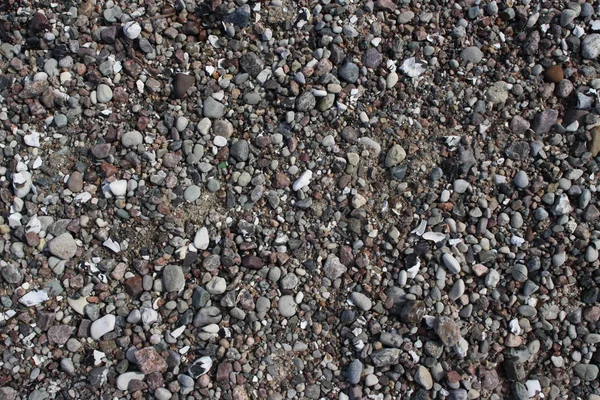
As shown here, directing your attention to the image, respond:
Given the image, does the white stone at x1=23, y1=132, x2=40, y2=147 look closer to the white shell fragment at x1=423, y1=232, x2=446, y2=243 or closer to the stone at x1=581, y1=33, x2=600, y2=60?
the white shell fragment at x1=423, y1=232, x2=446, y2=243

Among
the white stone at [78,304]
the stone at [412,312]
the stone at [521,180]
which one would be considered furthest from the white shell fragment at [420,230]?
the white stone at [78,304]

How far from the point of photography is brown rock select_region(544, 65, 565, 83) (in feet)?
8.69

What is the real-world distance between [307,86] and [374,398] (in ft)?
4.18

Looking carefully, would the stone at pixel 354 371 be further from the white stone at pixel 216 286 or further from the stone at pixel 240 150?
the stone at pixel 240 150

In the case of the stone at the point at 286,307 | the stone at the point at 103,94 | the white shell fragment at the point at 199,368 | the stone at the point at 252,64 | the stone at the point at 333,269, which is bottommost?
the white shell fragment at the point at 199,368

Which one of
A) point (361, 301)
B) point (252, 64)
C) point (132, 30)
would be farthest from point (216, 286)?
point (132, 30)

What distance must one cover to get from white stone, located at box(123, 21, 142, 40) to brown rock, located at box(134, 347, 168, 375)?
1274 millimetres

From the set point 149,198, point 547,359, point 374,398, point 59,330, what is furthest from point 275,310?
point 547,359

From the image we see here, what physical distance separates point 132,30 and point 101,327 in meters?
1.21

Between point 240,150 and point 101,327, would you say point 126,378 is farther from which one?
point 240,150

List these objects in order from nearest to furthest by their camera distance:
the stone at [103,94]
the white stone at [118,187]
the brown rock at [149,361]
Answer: the brown rock at [149,361], the white stone at [118,187], the stone at [103,94]

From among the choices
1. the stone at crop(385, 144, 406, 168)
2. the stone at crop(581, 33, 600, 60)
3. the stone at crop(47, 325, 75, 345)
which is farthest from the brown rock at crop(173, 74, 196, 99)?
the stone at crop(581, 33, 600, 60)

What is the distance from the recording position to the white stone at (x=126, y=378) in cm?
237

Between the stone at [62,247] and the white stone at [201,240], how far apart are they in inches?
18.8
